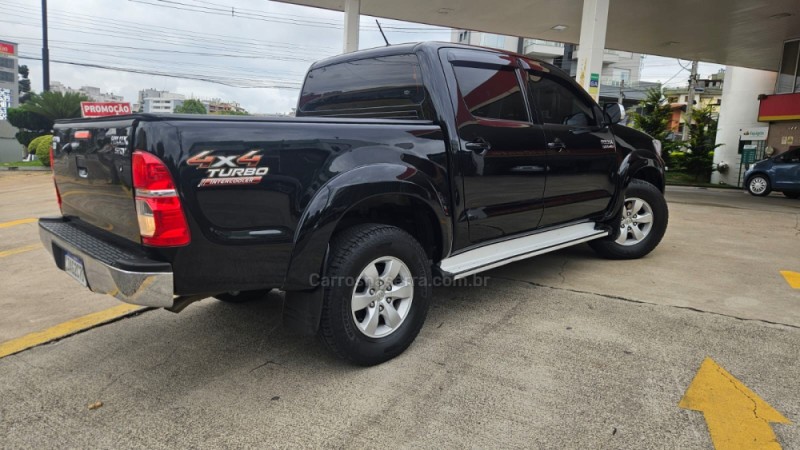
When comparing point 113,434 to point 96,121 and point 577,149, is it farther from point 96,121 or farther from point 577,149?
point 577,149

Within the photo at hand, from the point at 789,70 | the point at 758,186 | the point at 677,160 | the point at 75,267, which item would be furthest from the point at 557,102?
the point at 677,160

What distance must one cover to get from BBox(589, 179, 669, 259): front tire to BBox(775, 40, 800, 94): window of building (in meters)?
15.0

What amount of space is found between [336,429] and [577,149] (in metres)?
3.02

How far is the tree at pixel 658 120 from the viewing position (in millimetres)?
20750

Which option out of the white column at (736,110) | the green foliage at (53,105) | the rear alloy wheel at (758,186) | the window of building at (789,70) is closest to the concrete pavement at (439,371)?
the rear alloy wheel at (758,186)

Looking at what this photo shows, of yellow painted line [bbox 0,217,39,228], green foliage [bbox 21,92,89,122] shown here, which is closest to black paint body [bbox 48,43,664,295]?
yellow painted line [bbox 0,217,39,228]

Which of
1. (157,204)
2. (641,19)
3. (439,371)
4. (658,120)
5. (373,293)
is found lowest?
(439,371)

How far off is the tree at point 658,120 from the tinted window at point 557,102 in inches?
718

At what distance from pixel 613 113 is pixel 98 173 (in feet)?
13.2

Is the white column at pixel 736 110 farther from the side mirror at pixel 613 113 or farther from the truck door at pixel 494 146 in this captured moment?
the truck door at pixel 494 146

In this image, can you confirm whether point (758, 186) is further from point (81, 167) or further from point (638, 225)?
point (81, 167)

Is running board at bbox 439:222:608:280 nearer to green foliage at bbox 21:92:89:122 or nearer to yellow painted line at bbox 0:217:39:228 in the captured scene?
yellow painted line at bbox 0:217:39:228

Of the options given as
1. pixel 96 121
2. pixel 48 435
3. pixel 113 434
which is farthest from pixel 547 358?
pixel 96 121

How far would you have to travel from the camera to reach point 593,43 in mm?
10023
